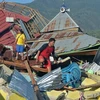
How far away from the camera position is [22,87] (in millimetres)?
8367

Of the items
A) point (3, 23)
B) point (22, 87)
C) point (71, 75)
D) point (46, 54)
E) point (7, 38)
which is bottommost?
point (7, 38)

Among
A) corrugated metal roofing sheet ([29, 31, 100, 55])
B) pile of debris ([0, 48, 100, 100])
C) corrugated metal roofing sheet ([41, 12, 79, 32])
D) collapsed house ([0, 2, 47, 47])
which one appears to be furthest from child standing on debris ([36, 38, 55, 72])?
collapsed house ([0, 2, 47, 47])

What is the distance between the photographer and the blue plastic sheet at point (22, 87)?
8.13m

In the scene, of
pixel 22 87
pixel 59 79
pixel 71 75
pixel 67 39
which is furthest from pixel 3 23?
pixel 22 87

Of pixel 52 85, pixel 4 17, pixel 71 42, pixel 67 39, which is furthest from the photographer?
pixel 4 17

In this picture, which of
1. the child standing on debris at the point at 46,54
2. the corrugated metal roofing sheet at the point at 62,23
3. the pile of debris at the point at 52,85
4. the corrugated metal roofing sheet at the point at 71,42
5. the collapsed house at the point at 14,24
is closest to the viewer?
the pile of debris at the point at 52,85

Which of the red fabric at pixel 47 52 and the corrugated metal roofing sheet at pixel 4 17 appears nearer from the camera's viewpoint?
the red fabric at pixel 47 52

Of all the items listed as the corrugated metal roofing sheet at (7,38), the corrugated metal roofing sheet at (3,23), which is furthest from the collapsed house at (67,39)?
the corrugated metal roofing sheet at (3,23)

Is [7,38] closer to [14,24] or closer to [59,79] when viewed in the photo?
[14,24]

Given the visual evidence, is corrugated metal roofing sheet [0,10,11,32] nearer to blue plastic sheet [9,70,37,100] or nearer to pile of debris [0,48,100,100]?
pile of debris [0,48,100,100]

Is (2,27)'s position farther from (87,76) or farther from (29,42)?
(87,76)

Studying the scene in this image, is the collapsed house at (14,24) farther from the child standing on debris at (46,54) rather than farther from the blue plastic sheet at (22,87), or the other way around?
the blue plastic sheet at (22,87)

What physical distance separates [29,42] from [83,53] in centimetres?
317

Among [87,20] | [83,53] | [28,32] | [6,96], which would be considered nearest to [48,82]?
[6,96]
